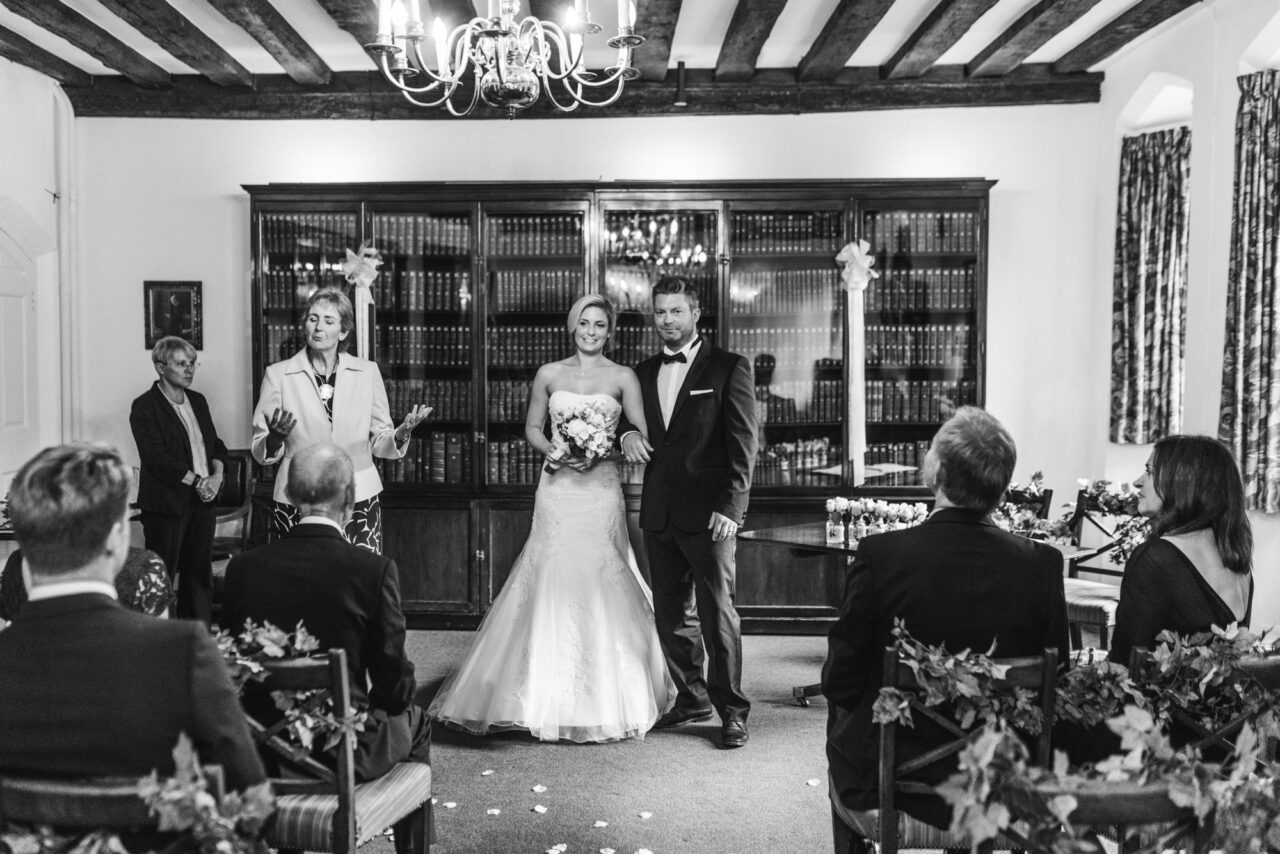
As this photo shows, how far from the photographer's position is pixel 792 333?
642 cm

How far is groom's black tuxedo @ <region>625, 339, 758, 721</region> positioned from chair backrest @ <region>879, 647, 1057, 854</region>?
1953 millimetres

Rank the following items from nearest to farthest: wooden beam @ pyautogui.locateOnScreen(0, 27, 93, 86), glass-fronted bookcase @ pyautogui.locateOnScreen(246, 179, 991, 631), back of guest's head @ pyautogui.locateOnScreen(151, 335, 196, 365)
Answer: back of guest's head @ pyautogui.locateOnScreen(151, 335, 196, 365), wooden beam @ pyautogui.locateOnScreen(0, 27, 93, 86), glass-fronted bookcase @ pyautogui.locateOnScreen(246, 179, 991, 631)

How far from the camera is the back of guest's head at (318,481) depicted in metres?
2.61

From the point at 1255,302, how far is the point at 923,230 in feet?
6.48

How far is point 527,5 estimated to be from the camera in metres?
5.39

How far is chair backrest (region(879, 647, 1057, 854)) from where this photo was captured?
214 centimetres

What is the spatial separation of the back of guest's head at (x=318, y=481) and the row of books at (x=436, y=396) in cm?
374

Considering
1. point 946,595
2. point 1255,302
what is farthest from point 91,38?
point 1255,302

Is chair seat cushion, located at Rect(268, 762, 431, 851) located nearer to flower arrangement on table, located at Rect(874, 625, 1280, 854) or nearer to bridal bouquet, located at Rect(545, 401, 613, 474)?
flower arrangement on table, located at Rect(874, 625, 1280, 854)

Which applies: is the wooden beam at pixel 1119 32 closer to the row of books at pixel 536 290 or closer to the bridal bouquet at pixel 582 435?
the row of books at pixel 536 290

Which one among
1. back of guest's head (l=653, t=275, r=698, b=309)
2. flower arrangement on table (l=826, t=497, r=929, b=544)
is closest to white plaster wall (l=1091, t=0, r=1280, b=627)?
flower arrangement on table (l=826, t=497, r=929, b=544)

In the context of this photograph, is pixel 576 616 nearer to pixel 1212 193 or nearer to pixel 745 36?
pixel 745 36

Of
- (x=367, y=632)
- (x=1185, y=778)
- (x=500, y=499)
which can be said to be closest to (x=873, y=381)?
(x=500, y=499)

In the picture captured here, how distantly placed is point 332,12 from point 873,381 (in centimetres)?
368
